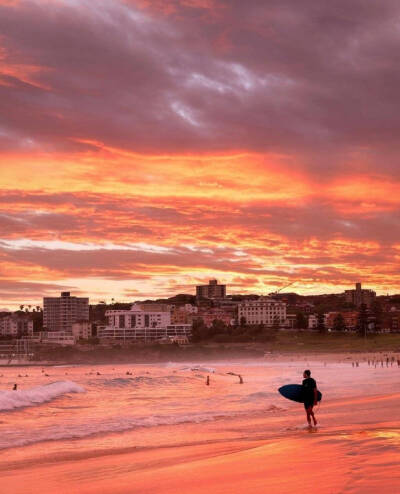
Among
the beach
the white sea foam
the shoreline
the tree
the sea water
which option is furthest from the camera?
the tree

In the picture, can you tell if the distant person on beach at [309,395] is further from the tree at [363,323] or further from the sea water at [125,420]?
the tree at [363,323]

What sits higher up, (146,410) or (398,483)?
(398,483)

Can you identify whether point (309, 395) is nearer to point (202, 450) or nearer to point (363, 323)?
point (202, 450)

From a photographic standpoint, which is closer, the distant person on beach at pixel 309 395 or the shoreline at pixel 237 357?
the distant person on beach at pixel 309 395

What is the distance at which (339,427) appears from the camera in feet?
63.6

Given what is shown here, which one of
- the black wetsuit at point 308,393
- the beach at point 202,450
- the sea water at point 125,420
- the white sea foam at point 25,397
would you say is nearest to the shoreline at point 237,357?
the white sea foam at point 25,397

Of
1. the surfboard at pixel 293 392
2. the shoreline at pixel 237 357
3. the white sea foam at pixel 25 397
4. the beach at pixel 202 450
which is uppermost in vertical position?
the surfboard at pixel 293 392

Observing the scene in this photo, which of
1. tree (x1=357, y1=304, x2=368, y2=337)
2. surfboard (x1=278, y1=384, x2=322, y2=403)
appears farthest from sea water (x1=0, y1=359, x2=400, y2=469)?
tree (x1=357, y1=304, x2=368, y2=337)

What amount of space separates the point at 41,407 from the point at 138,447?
18.9 m

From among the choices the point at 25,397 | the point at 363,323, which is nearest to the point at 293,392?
the point at 25,397

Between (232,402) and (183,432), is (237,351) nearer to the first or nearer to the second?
(232,402)

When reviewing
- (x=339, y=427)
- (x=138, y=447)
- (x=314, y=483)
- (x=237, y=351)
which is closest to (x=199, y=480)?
(x=314, y=483)

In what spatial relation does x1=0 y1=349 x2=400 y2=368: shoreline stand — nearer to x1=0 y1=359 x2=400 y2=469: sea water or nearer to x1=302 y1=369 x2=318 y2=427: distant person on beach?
x1=0 y1=359 x2=400 y2=469: sea water

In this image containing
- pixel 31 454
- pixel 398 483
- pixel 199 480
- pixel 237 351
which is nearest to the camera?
pixel 398 483
